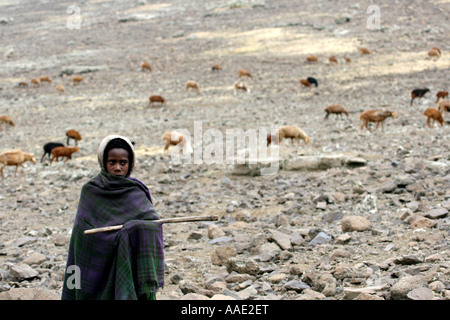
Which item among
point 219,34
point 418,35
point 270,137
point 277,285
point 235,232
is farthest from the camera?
point 219,34

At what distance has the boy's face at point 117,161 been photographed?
3281 millimetres

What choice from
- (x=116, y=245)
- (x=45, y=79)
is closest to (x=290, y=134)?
(x=116, y=245)

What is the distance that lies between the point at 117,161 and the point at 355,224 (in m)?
4.13

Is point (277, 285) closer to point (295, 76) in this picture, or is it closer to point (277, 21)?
point (295, 76)

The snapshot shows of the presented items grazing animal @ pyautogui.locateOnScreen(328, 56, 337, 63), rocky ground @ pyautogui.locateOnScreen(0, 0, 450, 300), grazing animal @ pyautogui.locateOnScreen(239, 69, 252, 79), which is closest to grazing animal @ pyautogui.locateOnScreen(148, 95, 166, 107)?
rocky ground @ pyautogui.locateOnScreen(0, 0, 450, 300)

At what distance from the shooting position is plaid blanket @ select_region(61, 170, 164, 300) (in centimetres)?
311

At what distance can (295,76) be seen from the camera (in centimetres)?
2458

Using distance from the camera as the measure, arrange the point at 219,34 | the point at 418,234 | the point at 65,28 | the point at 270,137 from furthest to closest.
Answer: the point at 65,28, the point at 219,34, the point at 270,137, the point at 418,234

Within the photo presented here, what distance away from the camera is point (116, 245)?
3.13 meters

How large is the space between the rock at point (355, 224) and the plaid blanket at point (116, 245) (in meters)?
3.90

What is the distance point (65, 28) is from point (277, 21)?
1884 centimetres

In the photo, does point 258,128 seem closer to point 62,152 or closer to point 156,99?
point 62,152

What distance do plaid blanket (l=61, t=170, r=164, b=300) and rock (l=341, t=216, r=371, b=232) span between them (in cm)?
390

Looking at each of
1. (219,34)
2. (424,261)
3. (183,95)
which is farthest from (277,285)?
(219,34)
